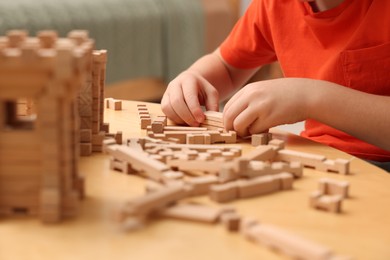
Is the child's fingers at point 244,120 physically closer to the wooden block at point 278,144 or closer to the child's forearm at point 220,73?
the wooden block at point 278,144

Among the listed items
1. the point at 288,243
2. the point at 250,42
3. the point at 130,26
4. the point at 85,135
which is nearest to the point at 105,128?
the point at 85,135

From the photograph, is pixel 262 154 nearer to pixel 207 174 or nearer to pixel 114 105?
pixel 207 174

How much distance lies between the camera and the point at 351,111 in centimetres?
124

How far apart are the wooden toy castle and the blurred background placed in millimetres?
2078

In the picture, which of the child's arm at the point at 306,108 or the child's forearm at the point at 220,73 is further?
the child's forearm at the point at 220,73

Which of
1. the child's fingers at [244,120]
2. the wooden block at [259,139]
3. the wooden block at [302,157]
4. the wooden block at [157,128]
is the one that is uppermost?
the child's fingers at [244,120]

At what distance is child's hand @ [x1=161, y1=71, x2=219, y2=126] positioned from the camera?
1.33 m

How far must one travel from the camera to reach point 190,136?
1159 mm

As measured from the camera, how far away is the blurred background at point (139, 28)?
291 centimetres

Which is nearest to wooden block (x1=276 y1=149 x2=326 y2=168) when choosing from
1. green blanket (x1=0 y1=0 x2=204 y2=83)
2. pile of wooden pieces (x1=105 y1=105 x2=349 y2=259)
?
pile of wooden pieces (x1=105 y1=105 x2=349 y2=259)

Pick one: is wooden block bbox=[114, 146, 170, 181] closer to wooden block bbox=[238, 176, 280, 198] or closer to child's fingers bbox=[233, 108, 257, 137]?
wooden block bbox=[238, 176, 280, 198]

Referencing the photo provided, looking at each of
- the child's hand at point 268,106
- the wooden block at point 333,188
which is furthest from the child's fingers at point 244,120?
the wooden block at point 333,188

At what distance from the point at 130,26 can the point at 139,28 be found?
6 cm

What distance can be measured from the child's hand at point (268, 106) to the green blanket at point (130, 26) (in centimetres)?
181
